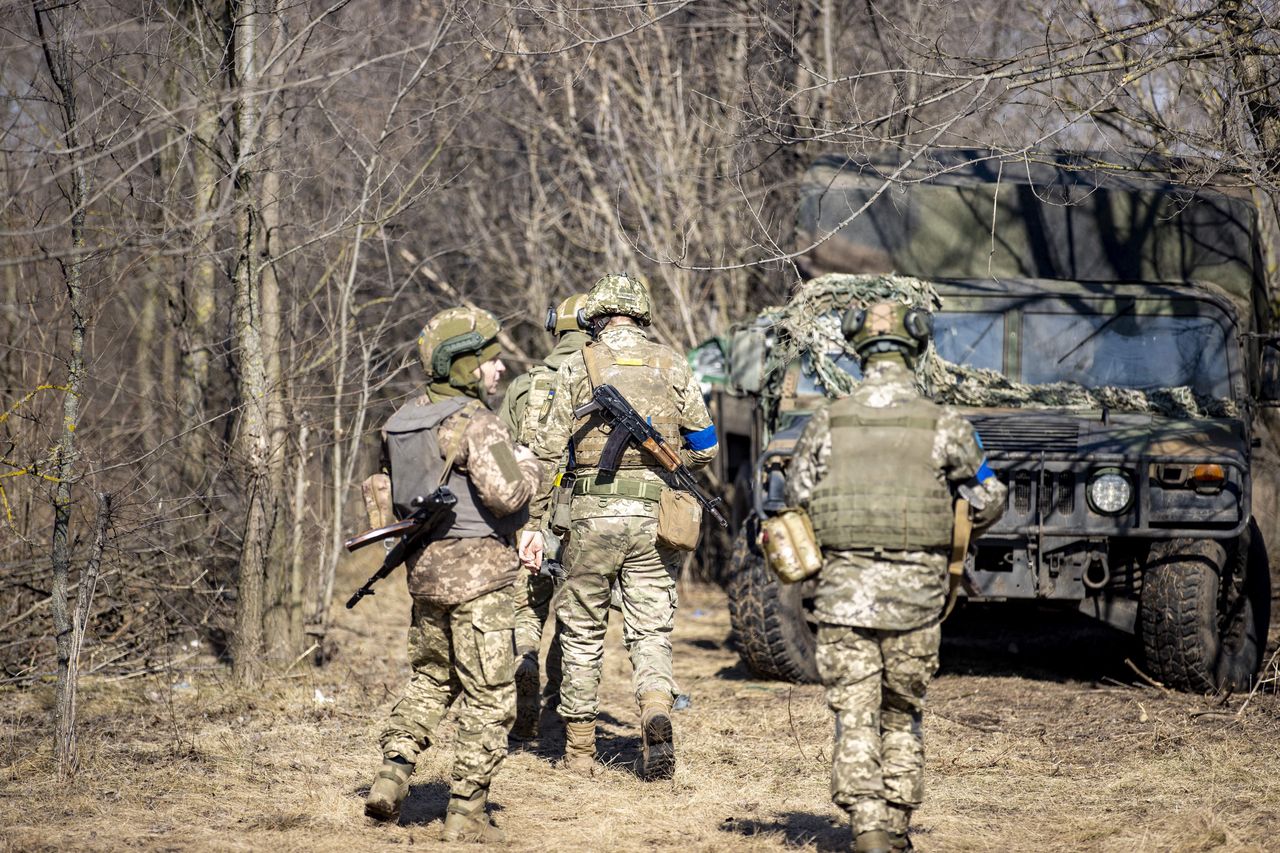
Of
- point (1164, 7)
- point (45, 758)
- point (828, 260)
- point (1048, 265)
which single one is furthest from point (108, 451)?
point (1164, 7)

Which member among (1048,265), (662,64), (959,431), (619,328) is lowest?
(959,431)

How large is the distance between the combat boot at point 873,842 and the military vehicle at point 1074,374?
2.43 m

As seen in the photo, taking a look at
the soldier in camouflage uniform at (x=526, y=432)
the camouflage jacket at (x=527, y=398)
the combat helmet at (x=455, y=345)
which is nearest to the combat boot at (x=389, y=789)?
the combat helmet at (x=455, y=345)

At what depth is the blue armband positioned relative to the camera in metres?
5.61

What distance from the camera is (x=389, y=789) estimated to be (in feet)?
14.8

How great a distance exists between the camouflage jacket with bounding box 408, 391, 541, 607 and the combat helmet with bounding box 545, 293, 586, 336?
169 centimetres

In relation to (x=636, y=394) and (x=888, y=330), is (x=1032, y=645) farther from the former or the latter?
(x=888, y=330)

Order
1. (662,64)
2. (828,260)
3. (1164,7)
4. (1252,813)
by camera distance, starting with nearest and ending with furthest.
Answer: (1252,813) < (1164,7) < (828,260) < (662,64)

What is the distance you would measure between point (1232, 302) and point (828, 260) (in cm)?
216

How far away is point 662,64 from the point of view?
36.6 feet

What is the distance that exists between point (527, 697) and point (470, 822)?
5.05ft

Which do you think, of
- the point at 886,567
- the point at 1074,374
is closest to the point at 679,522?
the point at 886,567

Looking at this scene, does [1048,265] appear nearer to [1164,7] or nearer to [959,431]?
[1164,7]

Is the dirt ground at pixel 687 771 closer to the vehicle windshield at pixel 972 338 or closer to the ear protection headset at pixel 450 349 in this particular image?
the vehicle windshield at pixel 972 338
